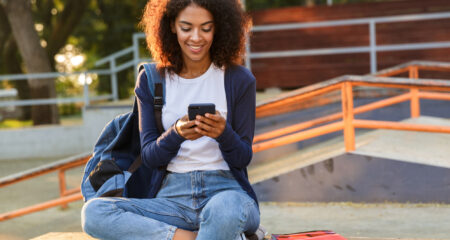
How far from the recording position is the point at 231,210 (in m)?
2.36

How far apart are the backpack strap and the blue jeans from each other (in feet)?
0.85

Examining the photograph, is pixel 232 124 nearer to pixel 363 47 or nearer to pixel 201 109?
pixel 201 109

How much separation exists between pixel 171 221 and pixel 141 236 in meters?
0.18

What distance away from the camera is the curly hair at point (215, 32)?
2678mm

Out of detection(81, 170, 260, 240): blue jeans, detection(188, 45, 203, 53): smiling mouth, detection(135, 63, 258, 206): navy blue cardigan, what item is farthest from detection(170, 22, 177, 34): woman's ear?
detection(81, 170, 260, 240): blue jeans

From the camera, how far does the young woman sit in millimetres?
2430

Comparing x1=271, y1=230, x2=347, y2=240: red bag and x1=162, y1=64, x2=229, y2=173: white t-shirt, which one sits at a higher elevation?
x1=162, y1=64, x2=229, y2=173: white t-shirt

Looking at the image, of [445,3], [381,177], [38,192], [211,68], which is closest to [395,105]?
[381,177]

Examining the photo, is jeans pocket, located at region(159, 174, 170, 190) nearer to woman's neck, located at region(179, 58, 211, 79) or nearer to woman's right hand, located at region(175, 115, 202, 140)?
woman's right hand, located at region(175, 115, 202, 140)

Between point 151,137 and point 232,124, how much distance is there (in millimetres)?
370

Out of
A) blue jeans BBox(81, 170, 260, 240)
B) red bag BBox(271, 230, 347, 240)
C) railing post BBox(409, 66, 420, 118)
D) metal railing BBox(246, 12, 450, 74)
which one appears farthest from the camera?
metal railing BBox(246, 12, 450, 74)

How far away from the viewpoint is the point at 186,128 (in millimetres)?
2406

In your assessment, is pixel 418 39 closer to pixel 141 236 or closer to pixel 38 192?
pixel 38 192

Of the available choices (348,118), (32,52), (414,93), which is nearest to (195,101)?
(348,118)
